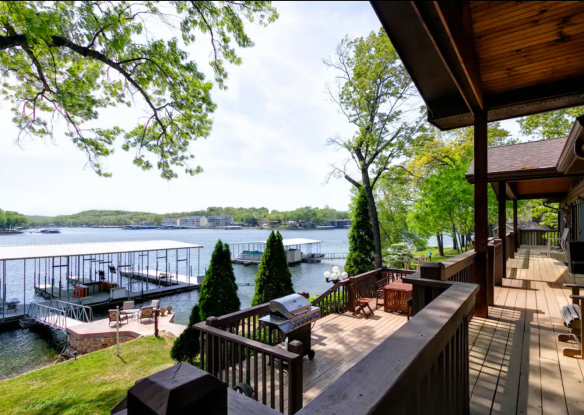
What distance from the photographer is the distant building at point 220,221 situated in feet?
336

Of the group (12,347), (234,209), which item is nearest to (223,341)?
(12,347)

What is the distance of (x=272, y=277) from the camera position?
916 centimetres

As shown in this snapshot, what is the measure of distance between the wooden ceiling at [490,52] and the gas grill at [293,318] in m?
3.30

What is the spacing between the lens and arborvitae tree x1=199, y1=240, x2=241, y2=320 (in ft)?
25.0

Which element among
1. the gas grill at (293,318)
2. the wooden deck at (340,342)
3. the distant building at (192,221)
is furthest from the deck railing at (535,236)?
the distant building at (192,221)

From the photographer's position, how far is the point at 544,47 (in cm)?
275

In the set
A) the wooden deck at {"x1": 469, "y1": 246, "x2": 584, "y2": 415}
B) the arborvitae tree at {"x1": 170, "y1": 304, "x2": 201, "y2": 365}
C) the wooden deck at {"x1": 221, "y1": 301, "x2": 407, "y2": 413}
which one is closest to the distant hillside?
the arborvitae tree at {"x1": 170, "y1": 304, "x2": 201, "y2": 365}

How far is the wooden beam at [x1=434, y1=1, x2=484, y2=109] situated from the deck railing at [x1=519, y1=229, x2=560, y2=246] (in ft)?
69.1

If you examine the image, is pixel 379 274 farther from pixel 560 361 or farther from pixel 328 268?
pixel 328 268

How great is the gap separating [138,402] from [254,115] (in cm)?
1337

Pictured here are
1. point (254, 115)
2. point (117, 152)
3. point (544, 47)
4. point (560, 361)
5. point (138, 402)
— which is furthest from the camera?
point (254, 115)

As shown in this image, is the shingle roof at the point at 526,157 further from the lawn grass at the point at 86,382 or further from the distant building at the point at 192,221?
the distant building at the point at 192,221

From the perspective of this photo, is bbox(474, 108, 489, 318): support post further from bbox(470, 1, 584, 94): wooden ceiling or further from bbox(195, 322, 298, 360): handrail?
bbox(195, 322, 298, 360): handrail

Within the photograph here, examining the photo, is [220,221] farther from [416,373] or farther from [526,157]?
[416,373]
